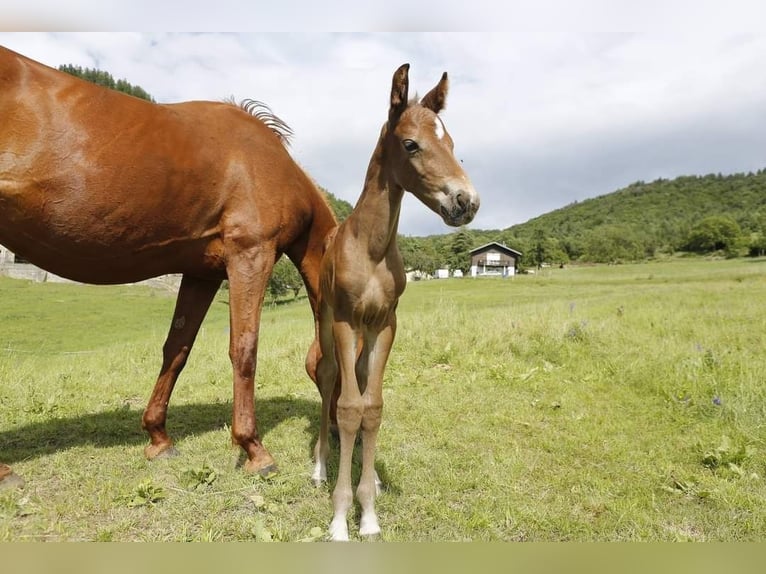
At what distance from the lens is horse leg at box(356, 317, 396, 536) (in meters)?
2.96

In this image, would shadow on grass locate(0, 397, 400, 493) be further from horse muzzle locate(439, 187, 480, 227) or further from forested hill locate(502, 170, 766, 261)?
forested hill locate(502, 170, 766, 261)

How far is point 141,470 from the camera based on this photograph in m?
4.01

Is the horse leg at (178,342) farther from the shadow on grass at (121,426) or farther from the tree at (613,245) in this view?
the tree at (613,245)

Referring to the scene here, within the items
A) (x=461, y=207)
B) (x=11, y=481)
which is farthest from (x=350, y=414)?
(x=11, y=481)

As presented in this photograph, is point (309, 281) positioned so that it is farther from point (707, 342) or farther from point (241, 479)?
point (707, 342)

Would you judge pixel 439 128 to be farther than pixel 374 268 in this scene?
No

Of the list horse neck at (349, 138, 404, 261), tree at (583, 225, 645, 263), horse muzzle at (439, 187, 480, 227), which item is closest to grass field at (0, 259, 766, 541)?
horse neck at (349, 138, 404, 261)

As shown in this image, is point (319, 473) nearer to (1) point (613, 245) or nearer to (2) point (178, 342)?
(2) point (178, 342)

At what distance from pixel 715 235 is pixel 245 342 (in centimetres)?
5424

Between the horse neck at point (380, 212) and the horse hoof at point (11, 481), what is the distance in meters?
3.24

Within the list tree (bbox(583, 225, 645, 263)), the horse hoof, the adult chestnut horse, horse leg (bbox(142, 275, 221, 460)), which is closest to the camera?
the adult chestnut horse

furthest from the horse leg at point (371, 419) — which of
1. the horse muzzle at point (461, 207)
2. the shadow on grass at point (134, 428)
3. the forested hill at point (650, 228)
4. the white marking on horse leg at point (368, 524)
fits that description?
the forested hill at point (650, 228)

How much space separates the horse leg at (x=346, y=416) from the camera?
2.91 metres

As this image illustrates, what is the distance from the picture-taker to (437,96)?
2.89 meters
